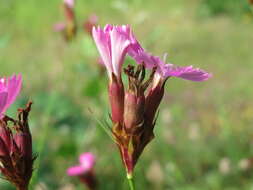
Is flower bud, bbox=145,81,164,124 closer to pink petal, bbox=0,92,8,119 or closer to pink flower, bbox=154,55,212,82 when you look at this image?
pink flower, bbox=154,55,212,82

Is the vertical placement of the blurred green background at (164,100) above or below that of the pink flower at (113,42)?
below

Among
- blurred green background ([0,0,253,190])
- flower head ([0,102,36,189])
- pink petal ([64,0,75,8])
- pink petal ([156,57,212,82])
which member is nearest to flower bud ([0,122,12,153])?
flower head ([0,102,36,189])

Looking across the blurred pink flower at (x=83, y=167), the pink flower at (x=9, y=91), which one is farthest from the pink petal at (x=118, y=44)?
the blurred pink flower at (x=83, y=167)

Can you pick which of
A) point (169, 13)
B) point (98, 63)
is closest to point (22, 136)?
point (98, 63)

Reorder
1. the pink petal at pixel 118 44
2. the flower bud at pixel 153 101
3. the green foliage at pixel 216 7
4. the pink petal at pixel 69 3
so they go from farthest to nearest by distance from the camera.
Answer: the green foliage at pixel 216 7
the pink petal at pixel 69 3
the flower bud at pixel 153 101
the pink petal at pixel 118 44

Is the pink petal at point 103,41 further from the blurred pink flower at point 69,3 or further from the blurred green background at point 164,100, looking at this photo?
the blurred pink flower at point 69,3

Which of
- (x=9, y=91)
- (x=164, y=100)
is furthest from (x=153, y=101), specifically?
(x=164, y=100)

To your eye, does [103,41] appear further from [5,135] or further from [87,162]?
[87,162]
